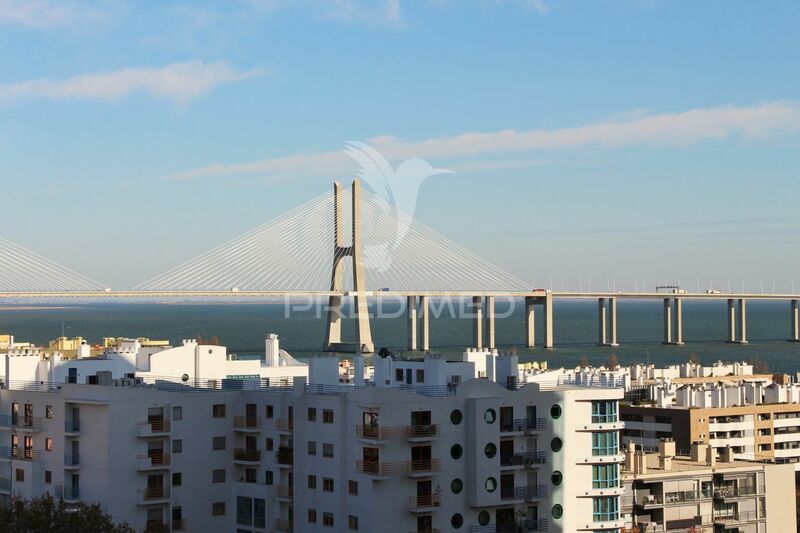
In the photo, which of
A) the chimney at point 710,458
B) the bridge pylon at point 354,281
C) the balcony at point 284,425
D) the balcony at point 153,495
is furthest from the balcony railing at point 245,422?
the bridge pylon at point 354,281

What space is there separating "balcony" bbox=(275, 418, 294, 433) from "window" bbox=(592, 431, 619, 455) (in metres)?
4.94

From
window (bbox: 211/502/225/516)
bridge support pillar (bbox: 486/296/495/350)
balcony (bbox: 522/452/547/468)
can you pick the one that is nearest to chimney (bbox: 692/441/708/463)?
balcony (bbox: 522/452/547/468)

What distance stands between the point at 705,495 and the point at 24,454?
13.6 metres

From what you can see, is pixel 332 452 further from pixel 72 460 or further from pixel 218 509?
pixel 72 460

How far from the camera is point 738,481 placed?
29625 millimetres

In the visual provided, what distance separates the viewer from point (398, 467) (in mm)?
21234

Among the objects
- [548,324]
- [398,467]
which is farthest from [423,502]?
[548,324]

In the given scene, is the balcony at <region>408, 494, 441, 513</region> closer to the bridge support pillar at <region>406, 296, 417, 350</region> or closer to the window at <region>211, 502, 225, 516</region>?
the window at <region>211, 502, 225, 516</region>

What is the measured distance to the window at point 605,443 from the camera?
2350 centimetres

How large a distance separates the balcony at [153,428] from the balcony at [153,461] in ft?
1.04

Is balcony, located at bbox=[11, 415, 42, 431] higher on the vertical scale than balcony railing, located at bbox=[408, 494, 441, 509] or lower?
higher

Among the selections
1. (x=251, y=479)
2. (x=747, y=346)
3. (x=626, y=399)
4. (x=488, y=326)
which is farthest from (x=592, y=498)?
(x=747, y=346)

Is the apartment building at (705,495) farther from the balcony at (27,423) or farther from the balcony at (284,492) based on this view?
the balcony at (27,423)

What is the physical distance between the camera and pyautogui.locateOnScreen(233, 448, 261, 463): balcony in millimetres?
23500
